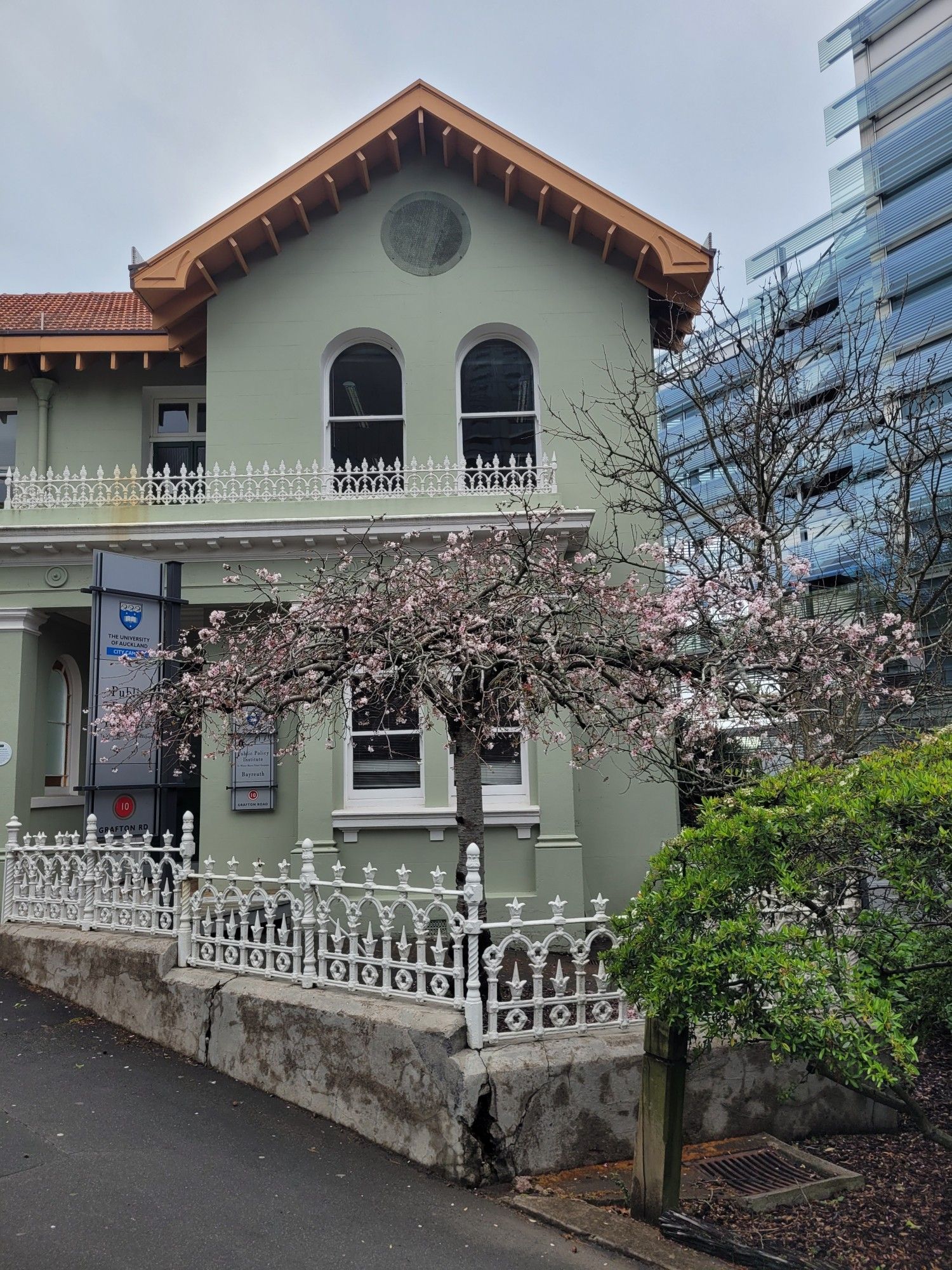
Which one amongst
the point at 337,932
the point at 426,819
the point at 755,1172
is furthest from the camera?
the point at 426,819

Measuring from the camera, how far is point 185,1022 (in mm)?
6953

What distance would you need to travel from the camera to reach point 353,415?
12.2 metres

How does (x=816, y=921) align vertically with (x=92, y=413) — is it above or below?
below

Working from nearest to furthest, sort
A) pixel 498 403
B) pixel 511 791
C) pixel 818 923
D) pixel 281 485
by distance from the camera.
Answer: pixel 818 923 → pixel 511 791 → pixel 281 485 → pixel 498 403

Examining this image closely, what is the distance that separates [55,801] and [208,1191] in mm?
8243

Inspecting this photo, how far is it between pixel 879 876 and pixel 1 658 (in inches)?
393

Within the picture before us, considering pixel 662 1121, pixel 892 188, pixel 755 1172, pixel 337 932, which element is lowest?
pixel 755 1172

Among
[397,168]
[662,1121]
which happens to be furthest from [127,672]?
[397,168]

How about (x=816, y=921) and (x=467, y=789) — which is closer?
(x=816, y=921)

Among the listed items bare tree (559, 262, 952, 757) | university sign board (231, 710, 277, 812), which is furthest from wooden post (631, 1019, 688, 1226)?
university sign board (231, 710, 277, 812)

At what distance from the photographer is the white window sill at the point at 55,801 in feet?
38.9

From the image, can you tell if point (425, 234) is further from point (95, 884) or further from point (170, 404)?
point (95, 884)

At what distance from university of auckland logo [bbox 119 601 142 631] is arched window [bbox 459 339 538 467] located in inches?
170

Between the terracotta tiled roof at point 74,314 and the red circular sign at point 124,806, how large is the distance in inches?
239
